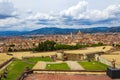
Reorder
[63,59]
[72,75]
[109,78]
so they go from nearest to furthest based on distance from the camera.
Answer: [109,78]
[72,75]
[63,59]

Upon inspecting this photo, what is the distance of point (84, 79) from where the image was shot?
21000 mm

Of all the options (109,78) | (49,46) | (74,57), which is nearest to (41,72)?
(109,78)

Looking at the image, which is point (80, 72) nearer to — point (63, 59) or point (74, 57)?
point (63, 59)

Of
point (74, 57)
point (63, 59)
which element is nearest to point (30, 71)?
point (63, 59)

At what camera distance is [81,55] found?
1631 inches

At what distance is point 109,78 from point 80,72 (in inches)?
150

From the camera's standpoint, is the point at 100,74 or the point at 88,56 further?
the point at 88,56

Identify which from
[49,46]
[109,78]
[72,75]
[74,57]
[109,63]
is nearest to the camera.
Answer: [109,78]

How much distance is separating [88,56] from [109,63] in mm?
14236

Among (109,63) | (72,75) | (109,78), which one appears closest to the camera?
(109,78)

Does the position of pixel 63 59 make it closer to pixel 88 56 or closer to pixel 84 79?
pixel 88 56

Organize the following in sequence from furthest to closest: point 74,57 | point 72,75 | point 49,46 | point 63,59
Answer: point 49,46 < point 74,57 < point 63,59 < point 72,75

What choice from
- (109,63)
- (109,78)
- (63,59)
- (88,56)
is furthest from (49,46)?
(109,78)

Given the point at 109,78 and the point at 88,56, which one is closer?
the point at 109,78
